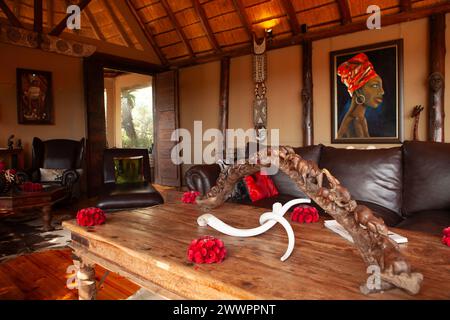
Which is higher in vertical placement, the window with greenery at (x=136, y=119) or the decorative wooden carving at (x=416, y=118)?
the window with greenery at (x=136, y=119)

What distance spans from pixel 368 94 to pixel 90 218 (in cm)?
407

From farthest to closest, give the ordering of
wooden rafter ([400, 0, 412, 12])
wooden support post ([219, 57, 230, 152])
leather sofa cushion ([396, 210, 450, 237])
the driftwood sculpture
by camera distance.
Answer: wooden support post ([219, 57, 230, 152]) → wooden rafter ([400, 0, 412, 12]) → leather sofa cushion ([396, 210, 450, 237]) → the driftwood sculpture

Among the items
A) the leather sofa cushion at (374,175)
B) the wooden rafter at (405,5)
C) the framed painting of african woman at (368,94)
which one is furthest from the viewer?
the framed painting of african woman at (368,94)

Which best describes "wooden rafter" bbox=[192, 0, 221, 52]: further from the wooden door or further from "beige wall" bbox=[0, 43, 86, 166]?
"beige wall" bbox=[0, 43, 86, 166]

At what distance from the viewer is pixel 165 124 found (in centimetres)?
650

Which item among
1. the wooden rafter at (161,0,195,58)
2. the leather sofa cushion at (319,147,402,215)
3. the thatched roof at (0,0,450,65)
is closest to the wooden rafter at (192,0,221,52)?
the thatched roof at (0,0,450,65)

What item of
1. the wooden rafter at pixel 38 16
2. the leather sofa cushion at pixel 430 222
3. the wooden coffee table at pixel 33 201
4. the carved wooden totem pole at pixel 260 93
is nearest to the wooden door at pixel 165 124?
the carved wooden totem pole at pixel 260 93

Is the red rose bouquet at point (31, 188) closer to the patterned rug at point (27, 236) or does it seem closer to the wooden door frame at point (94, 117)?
the patterned rug at point (27, 236)

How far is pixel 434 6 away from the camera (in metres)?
3.79

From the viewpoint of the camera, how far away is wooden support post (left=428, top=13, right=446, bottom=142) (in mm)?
3787

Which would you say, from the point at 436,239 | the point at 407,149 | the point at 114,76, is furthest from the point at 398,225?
the point at 114,76

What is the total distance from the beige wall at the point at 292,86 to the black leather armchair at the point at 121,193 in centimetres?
244

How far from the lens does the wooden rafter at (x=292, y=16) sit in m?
4.59

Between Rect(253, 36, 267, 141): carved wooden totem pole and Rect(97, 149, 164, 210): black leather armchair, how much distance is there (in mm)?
2271
